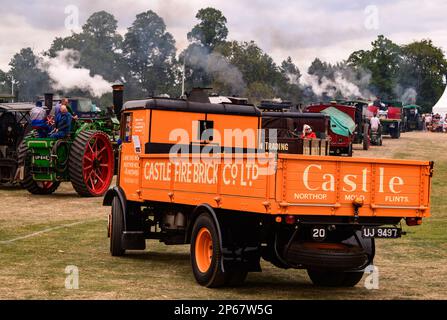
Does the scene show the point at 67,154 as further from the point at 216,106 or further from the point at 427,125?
the point at 427,125

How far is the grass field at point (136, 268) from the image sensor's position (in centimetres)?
1106

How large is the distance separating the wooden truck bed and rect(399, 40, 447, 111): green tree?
11406 cm

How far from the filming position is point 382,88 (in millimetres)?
113250

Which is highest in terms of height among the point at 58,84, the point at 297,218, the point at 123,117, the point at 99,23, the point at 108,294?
the point at 99,23

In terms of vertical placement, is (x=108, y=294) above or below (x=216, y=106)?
below

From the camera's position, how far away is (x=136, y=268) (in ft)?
43.3

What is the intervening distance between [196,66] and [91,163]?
134ft

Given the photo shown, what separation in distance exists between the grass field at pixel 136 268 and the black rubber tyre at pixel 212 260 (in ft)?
0.41

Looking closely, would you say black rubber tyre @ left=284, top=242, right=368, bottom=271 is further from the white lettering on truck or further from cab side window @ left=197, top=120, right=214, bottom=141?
cab side window @ left=197, top=120, right=214, bottom=141

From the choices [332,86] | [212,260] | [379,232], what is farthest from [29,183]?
[332,86]

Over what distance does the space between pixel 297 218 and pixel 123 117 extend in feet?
17.6

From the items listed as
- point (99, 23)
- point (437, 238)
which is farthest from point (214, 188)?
point (99, 23)

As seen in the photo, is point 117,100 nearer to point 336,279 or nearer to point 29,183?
point 336,279

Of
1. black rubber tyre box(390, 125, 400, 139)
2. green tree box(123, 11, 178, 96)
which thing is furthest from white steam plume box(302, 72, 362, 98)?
black rubber tyre box(390, 125, 400, 139)
